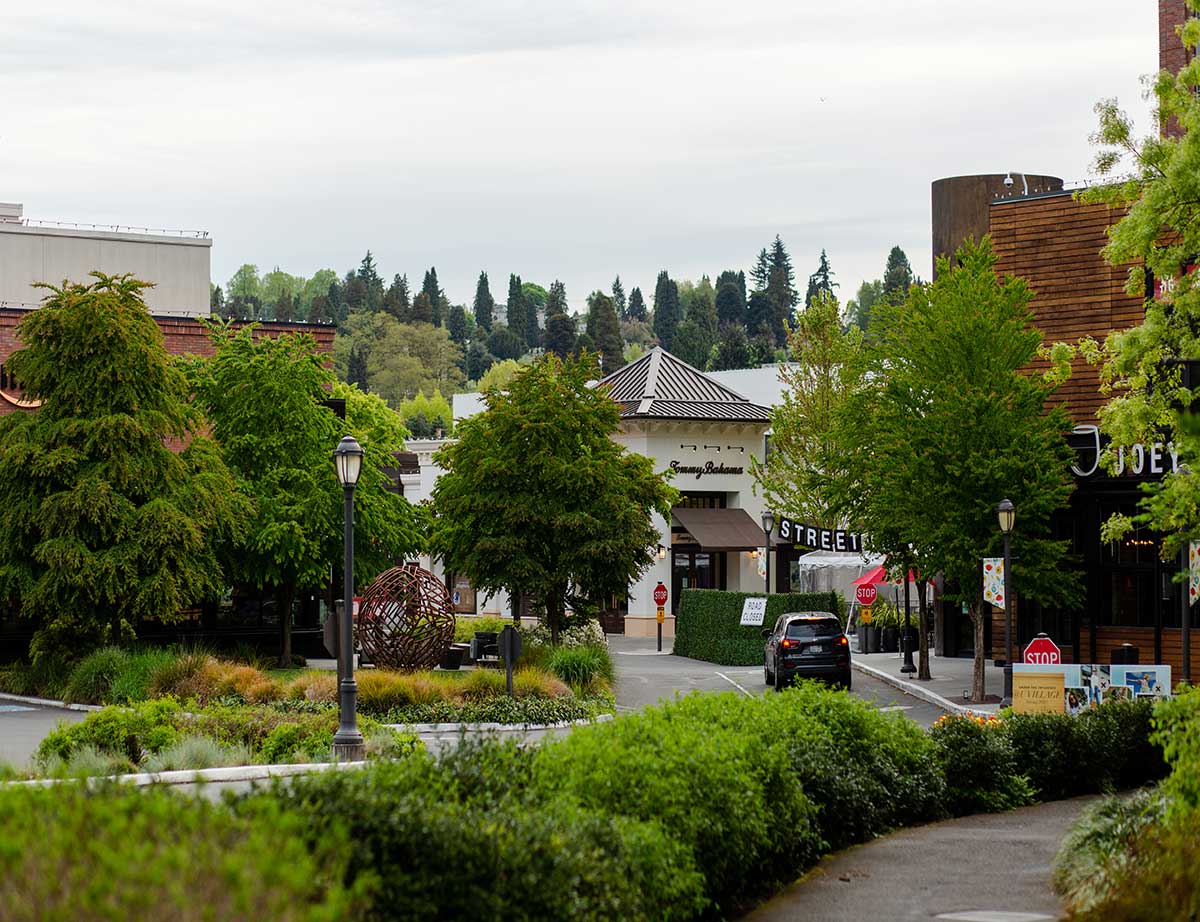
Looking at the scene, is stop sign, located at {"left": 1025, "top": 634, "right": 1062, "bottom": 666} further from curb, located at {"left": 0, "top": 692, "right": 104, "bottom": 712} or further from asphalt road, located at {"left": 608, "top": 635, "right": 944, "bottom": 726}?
curb, located at {"left": 0, "top": 692, "right": 104, "bottom": 712}

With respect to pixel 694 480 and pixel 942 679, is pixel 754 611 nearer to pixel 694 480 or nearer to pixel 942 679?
pixel 942 679

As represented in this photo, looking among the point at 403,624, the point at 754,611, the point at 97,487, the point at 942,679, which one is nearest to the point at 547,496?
the point at 403,624

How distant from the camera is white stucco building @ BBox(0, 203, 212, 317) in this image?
57.8 meters

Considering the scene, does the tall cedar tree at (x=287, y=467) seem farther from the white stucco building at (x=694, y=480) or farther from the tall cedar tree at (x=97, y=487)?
the white stucco building at (x=694, y=480)

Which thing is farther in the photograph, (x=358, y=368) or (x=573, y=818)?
(x=358, y=368)

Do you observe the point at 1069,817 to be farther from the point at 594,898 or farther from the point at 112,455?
the point at 112,455

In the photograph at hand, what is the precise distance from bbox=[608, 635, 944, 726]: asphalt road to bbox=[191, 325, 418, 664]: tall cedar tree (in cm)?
670

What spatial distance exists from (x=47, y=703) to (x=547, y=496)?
1088 cm

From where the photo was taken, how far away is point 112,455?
107ft

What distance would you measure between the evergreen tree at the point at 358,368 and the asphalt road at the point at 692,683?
132146mm

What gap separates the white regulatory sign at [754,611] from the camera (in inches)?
1650

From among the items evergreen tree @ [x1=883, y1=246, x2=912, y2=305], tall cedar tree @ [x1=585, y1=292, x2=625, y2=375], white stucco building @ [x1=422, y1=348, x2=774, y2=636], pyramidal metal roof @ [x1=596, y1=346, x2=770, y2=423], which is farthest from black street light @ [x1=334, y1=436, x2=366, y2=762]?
evergreen tree @ [x1=883, y1=246, x2=912, y2=305]

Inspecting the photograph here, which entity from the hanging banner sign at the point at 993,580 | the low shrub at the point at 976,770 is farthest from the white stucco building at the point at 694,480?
the low shrub at the point at 976,770

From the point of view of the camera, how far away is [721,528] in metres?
60.6
